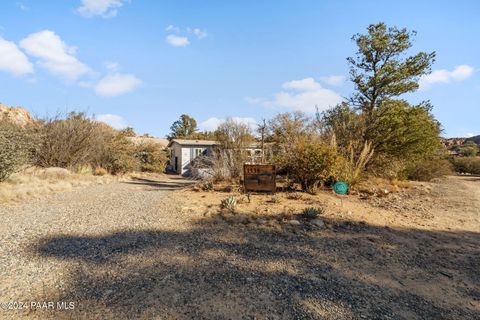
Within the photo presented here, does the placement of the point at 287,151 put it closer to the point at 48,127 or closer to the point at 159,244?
the point at 159,244

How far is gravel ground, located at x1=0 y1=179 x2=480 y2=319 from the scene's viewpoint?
8.90 feet

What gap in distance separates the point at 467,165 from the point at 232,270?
25.1 m

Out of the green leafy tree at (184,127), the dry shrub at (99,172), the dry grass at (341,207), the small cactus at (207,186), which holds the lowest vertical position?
the dry grass at (341,207)

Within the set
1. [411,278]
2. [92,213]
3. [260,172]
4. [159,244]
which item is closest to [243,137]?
[260,172]

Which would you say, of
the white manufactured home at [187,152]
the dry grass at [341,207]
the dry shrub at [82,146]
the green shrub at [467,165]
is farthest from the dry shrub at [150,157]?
the green shrub at [467,165]

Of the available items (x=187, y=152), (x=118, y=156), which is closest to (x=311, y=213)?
(x=118, y=156)

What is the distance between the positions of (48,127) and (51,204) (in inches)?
407

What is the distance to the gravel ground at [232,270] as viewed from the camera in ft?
8.90

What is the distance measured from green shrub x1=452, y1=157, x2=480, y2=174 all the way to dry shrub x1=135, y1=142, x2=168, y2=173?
2489cm

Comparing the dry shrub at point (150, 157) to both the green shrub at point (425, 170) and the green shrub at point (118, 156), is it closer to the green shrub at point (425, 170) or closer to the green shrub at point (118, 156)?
the green shrub at point (118, 156)

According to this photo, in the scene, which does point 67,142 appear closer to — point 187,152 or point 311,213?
point 187,152

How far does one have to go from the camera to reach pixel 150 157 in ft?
74.9

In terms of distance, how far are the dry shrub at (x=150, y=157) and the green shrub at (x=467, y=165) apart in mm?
24891

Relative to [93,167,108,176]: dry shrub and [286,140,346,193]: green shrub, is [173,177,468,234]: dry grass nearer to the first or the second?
[286,140,346,193]: green shrub
